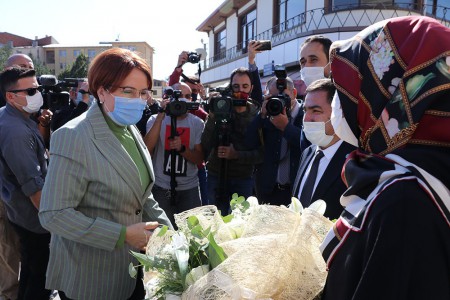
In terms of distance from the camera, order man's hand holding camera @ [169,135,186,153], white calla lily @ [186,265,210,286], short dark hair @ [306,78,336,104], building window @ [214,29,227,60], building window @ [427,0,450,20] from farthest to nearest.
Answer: building window @ [214,29,227,60], building window @ [427,0,450,20], man's hand holding camera @ [169,135,186,153], short dark hair @ [306,78,336,104], white calla lily @ [186,265,210,286]

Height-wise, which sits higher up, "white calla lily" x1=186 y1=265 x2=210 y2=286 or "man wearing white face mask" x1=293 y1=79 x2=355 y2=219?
"man wearing white face mask" x1=293 y1=79 x2=355 y2=219

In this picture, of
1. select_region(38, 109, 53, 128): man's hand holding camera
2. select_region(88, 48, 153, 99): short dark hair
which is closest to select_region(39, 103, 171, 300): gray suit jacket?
select_region(88, 48, 153, 99): short dark hair

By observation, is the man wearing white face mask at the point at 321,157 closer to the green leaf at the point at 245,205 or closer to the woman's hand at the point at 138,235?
the green leaf at the point at 245,205

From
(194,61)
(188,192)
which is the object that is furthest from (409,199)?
(194,61)

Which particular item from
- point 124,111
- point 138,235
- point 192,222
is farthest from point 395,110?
point 124,111

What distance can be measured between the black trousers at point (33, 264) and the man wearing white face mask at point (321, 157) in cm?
182

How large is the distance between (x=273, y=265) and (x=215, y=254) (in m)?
0.19

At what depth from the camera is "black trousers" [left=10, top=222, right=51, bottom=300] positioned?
2.77 meters

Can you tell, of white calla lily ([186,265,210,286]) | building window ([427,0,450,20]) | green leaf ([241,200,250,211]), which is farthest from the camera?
building window ([427,0,450,20])

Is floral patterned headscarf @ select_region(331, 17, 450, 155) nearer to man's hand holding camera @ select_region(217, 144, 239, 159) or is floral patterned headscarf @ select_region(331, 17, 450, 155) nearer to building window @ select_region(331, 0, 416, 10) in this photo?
man's hand holding camera @ select_region(217, 144, 239, 159)

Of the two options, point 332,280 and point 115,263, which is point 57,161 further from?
point 332,280

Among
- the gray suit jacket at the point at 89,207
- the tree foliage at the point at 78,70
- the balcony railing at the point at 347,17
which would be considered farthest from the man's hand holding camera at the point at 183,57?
the tree foliage at the point at 78,70

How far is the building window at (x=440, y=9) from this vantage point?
520 inches

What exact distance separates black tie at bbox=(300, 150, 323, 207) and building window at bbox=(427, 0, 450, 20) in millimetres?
12944
